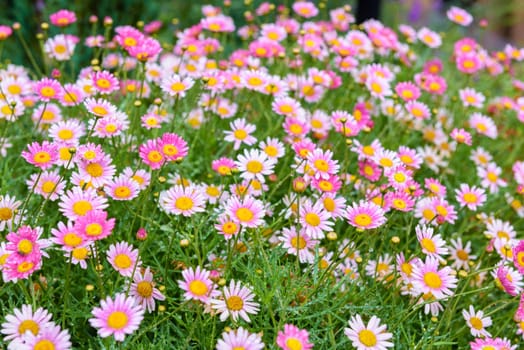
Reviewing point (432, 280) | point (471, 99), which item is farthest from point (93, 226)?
point (471, 99)

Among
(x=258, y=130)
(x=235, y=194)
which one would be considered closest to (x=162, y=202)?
(x=235, y=194)

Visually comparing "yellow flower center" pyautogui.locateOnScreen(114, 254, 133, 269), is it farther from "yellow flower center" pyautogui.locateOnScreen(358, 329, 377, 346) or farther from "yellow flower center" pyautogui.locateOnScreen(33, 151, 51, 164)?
"yellow flower center" pyautogui.locateOnScreen(358, 329, 377, 346)

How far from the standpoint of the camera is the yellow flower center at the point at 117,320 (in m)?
1.23

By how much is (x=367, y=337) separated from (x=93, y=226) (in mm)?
655

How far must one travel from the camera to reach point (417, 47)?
3242mm

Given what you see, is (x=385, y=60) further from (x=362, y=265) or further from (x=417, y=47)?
(x=362, y=265)

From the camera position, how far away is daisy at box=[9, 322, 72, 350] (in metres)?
1.21

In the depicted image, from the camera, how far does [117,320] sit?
48.8 inches

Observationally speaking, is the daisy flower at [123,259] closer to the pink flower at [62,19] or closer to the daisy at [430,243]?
the daisy at [430,243]

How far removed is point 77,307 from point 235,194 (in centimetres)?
50

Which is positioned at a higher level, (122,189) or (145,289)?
(122,189)

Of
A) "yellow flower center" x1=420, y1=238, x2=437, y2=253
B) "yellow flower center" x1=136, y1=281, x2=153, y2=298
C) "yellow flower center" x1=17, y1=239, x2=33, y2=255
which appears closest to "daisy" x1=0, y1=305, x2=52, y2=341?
"yellow flower center" x1=17, y1=239, x2=33, y2=255

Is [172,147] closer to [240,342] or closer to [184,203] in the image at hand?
[184,203]

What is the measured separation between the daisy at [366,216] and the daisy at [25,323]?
0.73 meters
